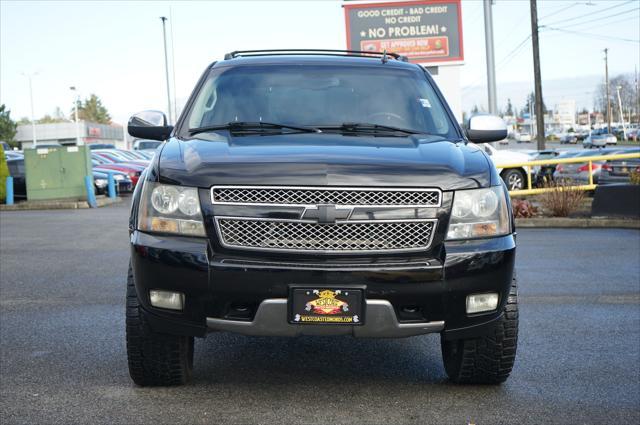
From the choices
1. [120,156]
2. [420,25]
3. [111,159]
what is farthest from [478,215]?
[420,25]

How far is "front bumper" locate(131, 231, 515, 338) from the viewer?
409 centimetres

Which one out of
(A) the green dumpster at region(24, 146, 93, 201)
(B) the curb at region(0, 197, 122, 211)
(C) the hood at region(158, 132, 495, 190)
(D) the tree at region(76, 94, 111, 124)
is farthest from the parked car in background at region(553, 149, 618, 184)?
(D) the tree at region(76, 94, 111, 124)

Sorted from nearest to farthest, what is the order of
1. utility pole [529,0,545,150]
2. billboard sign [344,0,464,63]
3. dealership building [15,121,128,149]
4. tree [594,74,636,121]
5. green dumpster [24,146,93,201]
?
1. green dumpster [24,146,93,201]
2. billboard sign [344,0,464,63]
3. utility pole [529,0,545,150]
4. dealership building [15,121,128,149]
5. tree [594,74,636,121]

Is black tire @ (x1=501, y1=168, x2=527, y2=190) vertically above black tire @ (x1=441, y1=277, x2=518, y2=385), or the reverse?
black tire @ (x1=501, y1=168, x2=527, y2=190)

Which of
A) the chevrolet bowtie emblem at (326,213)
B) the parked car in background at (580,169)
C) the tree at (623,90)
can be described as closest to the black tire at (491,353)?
the chevrolet bowtie emblem at (326,213)

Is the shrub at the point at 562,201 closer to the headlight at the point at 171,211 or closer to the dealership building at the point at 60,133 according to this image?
the headlight at the point at 171,211

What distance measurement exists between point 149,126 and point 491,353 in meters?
2.61

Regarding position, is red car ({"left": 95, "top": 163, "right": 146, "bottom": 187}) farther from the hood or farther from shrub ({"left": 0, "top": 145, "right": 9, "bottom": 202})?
the hood

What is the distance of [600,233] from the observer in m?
14.5

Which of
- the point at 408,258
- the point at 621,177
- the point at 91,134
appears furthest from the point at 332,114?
the point at 91,134

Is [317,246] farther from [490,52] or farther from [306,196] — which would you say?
[490,52]

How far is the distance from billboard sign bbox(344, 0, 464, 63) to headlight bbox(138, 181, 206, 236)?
108 feet

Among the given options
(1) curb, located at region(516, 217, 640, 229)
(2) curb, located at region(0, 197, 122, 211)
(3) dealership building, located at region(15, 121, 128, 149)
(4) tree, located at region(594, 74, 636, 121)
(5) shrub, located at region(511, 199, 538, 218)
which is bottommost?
(1) curb, located at region(516, 217, 640, 229)

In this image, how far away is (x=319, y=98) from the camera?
18.2ft
